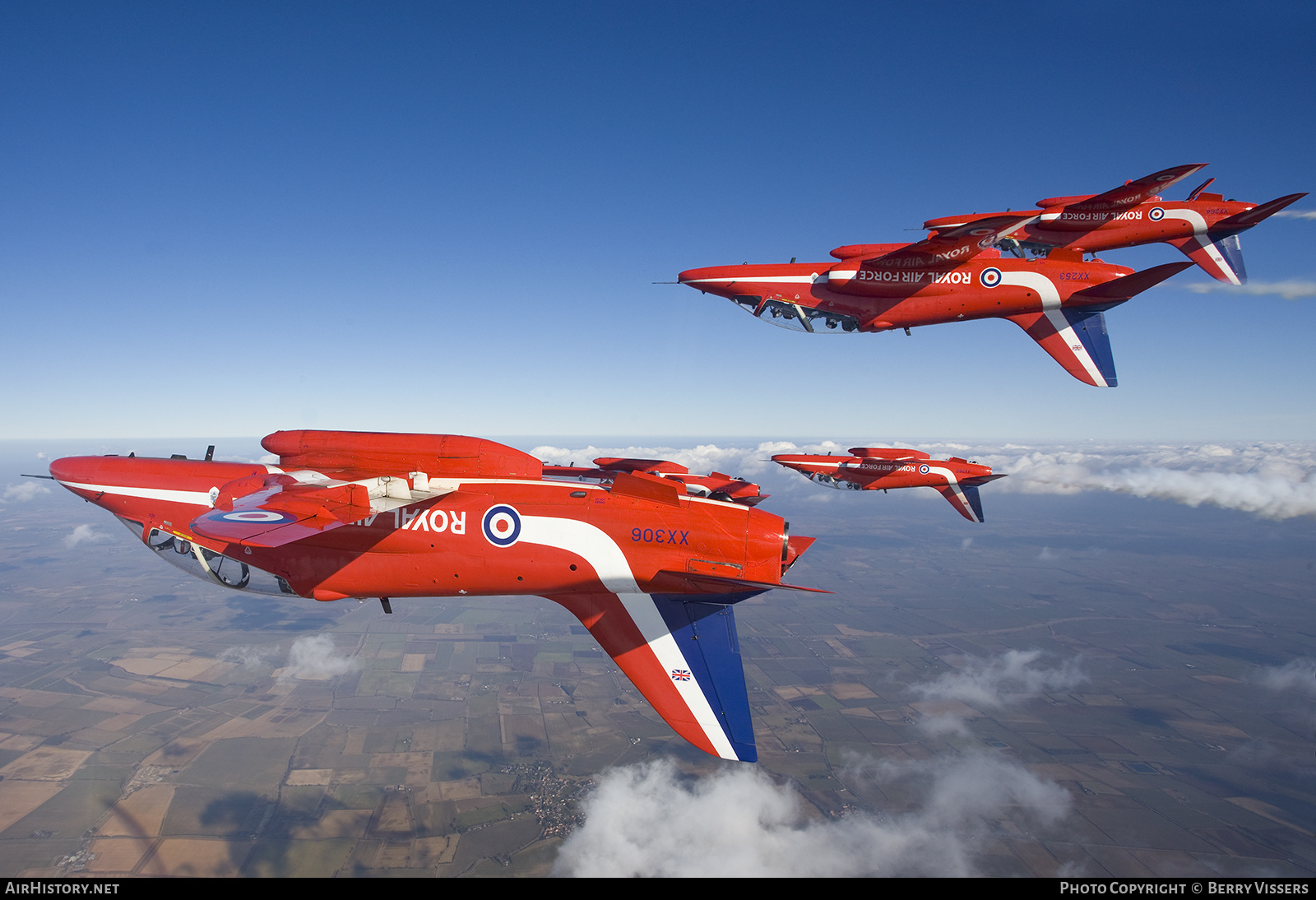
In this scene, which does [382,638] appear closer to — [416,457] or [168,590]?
[168,590]

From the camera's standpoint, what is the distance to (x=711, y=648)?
14188 mm

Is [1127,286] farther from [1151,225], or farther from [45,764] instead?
[45,764]

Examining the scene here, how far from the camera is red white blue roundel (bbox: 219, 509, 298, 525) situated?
430 inches

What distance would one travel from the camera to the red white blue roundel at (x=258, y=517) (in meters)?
10.9

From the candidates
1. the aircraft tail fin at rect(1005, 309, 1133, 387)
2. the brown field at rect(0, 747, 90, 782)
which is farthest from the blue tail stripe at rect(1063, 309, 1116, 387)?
the brown field at rect(0, 747, 90, 782)

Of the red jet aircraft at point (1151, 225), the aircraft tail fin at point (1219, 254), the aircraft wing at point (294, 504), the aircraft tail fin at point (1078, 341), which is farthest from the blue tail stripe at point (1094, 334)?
the aircraft wing at point (294, 504)

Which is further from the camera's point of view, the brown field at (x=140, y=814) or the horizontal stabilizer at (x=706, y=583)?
the brown field at (x=140, y=814)

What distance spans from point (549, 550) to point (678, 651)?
4.25 meters

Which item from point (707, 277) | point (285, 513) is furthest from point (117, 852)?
point (707, 277)

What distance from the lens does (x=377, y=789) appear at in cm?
6119

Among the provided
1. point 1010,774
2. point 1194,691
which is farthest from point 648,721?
point 1194,691

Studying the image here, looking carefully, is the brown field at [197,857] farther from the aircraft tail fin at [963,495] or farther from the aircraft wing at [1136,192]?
the aircraft wing at [1136,192]

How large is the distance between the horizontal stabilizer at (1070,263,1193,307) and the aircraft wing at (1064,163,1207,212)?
317 cm

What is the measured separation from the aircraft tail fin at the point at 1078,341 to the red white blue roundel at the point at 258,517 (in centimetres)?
2186
